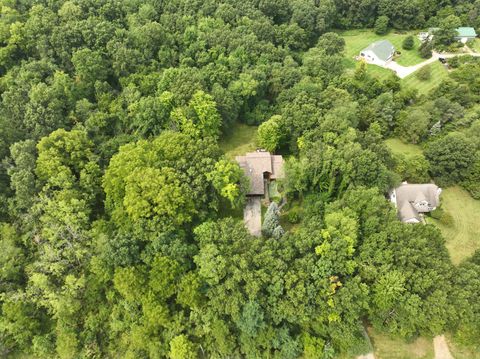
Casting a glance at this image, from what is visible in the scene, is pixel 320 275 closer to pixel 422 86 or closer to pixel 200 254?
pixel 200 254

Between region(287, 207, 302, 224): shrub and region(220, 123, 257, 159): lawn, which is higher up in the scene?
region(220, 123, 257, 159): lawn

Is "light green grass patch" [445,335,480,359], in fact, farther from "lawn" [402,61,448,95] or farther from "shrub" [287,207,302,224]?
"lawn" [402,61,448,95]

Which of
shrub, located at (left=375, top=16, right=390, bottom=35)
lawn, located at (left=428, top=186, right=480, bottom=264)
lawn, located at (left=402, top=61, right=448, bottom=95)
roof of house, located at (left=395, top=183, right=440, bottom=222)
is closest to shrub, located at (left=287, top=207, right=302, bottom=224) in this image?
roof of house, located at (left=395, top=183, right=440, bottom=222)

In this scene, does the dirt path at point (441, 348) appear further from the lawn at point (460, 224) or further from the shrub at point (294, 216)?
the shrub at point (294, 216)

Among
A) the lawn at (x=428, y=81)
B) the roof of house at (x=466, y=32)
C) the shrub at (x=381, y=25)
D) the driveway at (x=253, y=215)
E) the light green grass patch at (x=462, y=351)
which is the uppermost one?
the shrub at (x=381, y=25)

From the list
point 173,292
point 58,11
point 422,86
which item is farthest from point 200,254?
point 422,86

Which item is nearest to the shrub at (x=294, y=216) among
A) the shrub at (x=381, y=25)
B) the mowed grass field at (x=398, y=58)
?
the mowed grass field at (x=398, y=58)

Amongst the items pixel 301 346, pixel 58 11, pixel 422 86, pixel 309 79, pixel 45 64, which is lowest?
pixel 301 346
